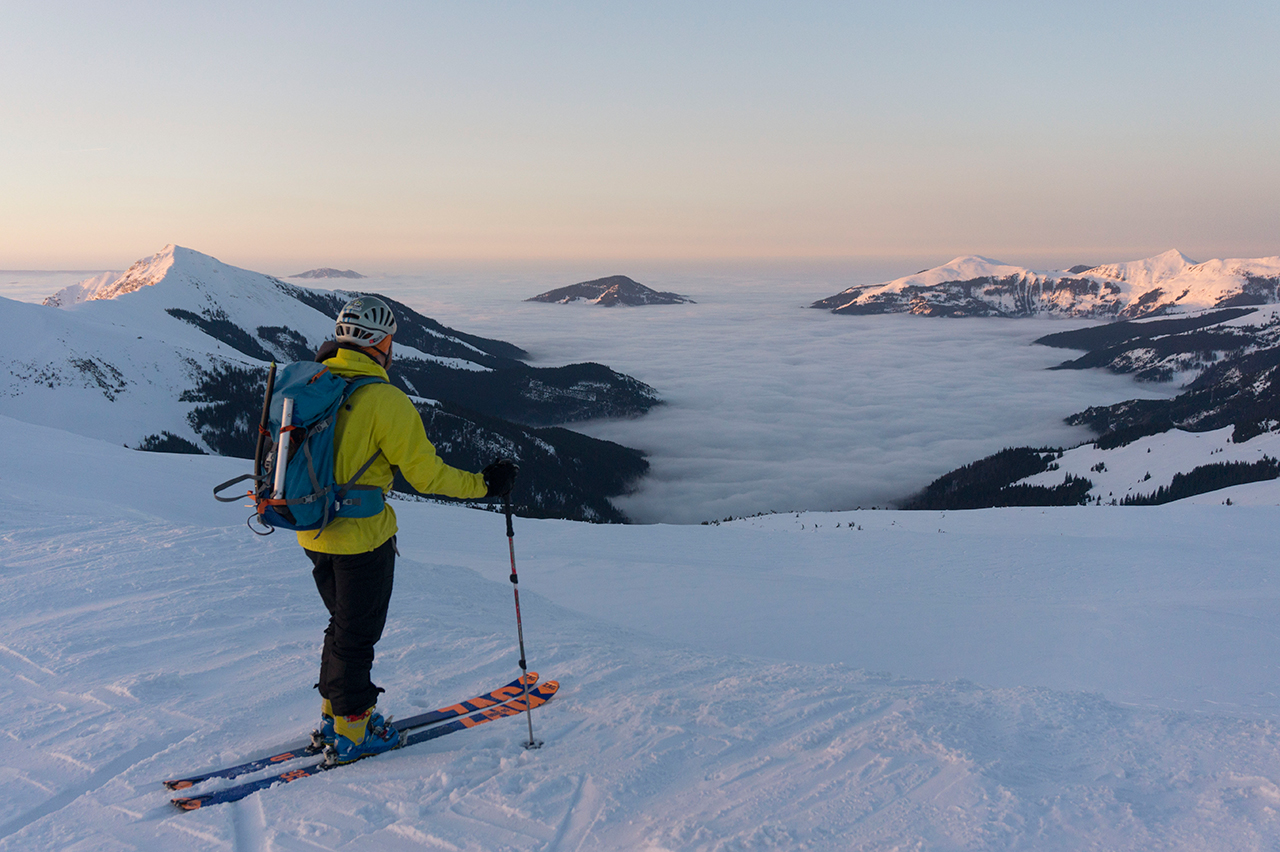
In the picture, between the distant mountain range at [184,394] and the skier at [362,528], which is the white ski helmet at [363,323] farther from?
the distant mountain range at [184,394]

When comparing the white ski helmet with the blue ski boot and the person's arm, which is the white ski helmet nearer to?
the person's arm

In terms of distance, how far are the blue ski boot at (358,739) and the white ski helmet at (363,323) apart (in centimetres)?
228

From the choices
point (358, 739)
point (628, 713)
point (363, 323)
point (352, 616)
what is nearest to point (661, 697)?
point (628, 713)

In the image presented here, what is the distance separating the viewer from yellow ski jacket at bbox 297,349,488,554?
11.8ft

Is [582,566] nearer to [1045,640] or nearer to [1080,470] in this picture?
[1045,640]

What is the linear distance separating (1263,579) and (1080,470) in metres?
88.1

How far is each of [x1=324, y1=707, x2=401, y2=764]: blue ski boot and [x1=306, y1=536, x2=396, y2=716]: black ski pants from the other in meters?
0.07

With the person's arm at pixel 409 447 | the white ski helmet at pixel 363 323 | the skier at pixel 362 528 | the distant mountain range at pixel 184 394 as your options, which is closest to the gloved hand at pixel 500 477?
the skier at pixel 362 528

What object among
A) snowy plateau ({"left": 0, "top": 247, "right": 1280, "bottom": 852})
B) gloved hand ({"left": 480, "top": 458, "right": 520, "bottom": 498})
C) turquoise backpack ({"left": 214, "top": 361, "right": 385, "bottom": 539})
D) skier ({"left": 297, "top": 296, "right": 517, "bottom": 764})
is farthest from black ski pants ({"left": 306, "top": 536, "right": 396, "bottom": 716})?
gloved hand ({"left": 480, "top": 458, "right": 520, "bottom": 498})

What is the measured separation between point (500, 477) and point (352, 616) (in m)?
1.18

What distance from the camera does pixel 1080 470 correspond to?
8781 centimetres

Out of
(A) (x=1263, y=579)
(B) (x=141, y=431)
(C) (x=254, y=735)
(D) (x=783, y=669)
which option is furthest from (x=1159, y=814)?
(B) (x=141, y=431)

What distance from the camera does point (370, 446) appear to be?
365cm

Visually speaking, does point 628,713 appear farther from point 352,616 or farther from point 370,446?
point 370,446
